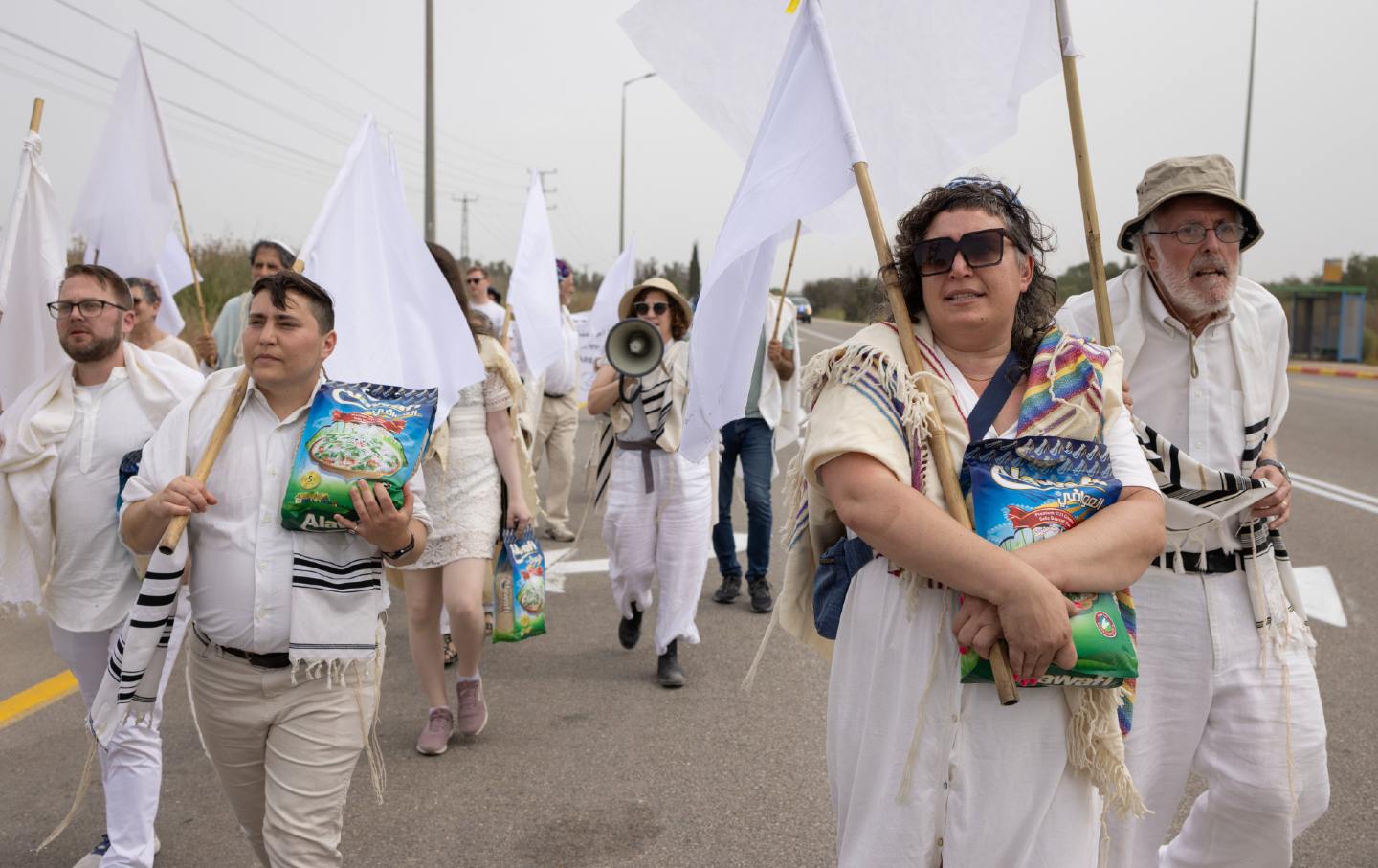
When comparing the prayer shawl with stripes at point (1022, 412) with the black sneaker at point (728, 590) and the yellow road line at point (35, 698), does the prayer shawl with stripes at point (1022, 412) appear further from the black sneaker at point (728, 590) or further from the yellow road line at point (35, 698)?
the black sneaker at point (728, 590)

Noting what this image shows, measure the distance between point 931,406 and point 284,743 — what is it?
6.66ft

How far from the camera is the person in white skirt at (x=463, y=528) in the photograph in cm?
473

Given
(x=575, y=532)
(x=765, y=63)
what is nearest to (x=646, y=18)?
(x=765, y=63)

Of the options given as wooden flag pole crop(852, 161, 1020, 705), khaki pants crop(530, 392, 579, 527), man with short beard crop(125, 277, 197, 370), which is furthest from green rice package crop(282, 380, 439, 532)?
khaki pants crop(530, 392, 579, 527)

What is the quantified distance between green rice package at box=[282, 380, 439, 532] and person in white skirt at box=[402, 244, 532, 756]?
67.9 inches

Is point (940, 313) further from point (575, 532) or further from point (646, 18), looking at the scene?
point (575, 532)

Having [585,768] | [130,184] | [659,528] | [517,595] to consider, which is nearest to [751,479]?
[659,528]

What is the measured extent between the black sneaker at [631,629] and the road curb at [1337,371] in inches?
1040

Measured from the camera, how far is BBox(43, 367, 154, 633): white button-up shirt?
144 inches

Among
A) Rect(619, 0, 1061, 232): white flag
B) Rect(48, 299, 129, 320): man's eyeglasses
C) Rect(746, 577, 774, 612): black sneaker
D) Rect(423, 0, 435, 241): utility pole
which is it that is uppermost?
Rect(423, 0, 435, 241): utility pole

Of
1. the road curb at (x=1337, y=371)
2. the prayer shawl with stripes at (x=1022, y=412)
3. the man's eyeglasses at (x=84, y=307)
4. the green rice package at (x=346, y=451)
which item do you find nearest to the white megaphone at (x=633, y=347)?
the man's eyeglasses at (x=84, y=307)

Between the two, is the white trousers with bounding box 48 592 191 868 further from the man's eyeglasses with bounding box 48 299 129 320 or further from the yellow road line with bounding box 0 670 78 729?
the yellow road line with bounding box 0 670 78 729

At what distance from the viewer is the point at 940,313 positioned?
7.79 ft

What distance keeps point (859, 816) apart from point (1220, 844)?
1337 millimetres
